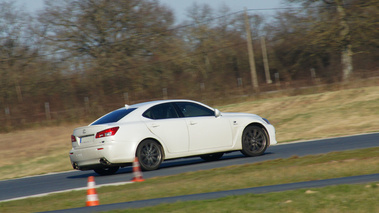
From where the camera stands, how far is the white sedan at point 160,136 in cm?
1110

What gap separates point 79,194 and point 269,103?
60.6 feet

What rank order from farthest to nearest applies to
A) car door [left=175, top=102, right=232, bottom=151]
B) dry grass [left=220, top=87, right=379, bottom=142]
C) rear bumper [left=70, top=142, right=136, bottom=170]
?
dry grass [left=220, top=87, right=379, bottom=142], car door [left=175, top=102, right=232, bottom=151], rear bumper [left=70, top=142, right=136, bottom=170]

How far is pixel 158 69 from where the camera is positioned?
3928 centimetres

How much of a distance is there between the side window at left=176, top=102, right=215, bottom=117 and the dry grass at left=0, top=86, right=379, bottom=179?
506cm

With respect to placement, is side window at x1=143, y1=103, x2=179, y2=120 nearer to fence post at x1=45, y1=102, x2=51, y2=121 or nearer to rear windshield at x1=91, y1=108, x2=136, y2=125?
rear windshield at x1=91, y1=108, x2=136, y2=125

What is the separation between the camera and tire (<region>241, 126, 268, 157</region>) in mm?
12469

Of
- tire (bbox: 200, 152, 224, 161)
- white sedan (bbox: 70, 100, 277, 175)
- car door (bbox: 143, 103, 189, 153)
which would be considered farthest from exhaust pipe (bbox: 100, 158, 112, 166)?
tire (bbox: 200, 152, 224, 161)

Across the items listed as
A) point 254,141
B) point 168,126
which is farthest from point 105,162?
point 254,141

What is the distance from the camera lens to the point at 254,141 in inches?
496

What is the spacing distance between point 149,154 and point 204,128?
4.61 ft

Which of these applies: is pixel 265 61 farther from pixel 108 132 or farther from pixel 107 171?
pixel 108 132

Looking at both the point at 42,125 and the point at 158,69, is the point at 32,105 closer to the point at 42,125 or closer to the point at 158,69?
the point at 42,125

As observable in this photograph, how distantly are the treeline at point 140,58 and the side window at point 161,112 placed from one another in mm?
22192

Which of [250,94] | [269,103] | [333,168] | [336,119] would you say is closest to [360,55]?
[250,94]
